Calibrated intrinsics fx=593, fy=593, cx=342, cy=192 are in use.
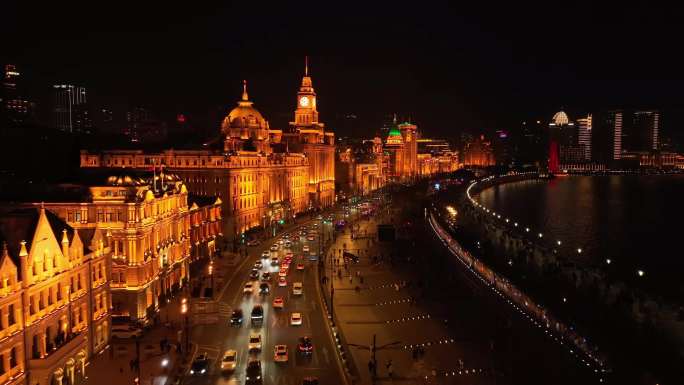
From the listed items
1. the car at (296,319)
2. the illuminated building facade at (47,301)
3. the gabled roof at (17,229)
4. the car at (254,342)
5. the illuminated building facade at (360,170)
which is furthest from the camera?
the illuminated building facade at (360,170)

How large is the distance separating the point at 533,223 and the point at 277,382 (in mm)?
74164

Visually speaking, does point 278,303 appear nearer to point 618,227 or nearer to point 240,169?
point 240,169

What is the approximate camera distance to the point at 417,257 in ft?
171

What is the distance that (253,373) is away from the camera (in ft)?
77.1

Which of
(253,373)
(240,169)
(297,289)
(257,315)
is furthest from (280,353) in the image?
(240,169)

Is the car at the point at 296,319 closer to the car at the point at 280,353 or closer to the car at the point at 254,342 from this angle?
the car at the point at 254,342

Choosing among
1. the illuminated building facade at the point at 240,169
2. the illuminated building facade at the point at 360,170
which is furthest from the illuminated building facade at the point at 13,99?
the illuminated building facade at the point at 360,170

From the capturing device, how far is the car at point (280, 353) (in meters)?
25.6

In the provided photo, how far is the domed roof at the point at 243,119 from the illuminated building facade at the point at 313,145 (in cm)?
1682

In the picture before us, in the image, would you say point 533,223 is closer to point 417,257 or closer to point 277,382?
point 417,257

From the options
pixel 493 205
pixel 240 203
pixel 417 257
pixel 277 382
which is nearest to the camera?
pixel 277 382

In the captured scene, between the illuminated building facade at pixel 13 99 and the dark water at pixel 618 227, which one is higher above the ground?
the illuminated building facade at pixel 13 99

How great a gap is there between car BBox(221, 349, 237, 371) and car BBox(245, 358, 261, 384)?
89cm

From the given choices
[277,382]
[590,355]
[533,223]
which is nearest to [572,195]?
[533,223]
